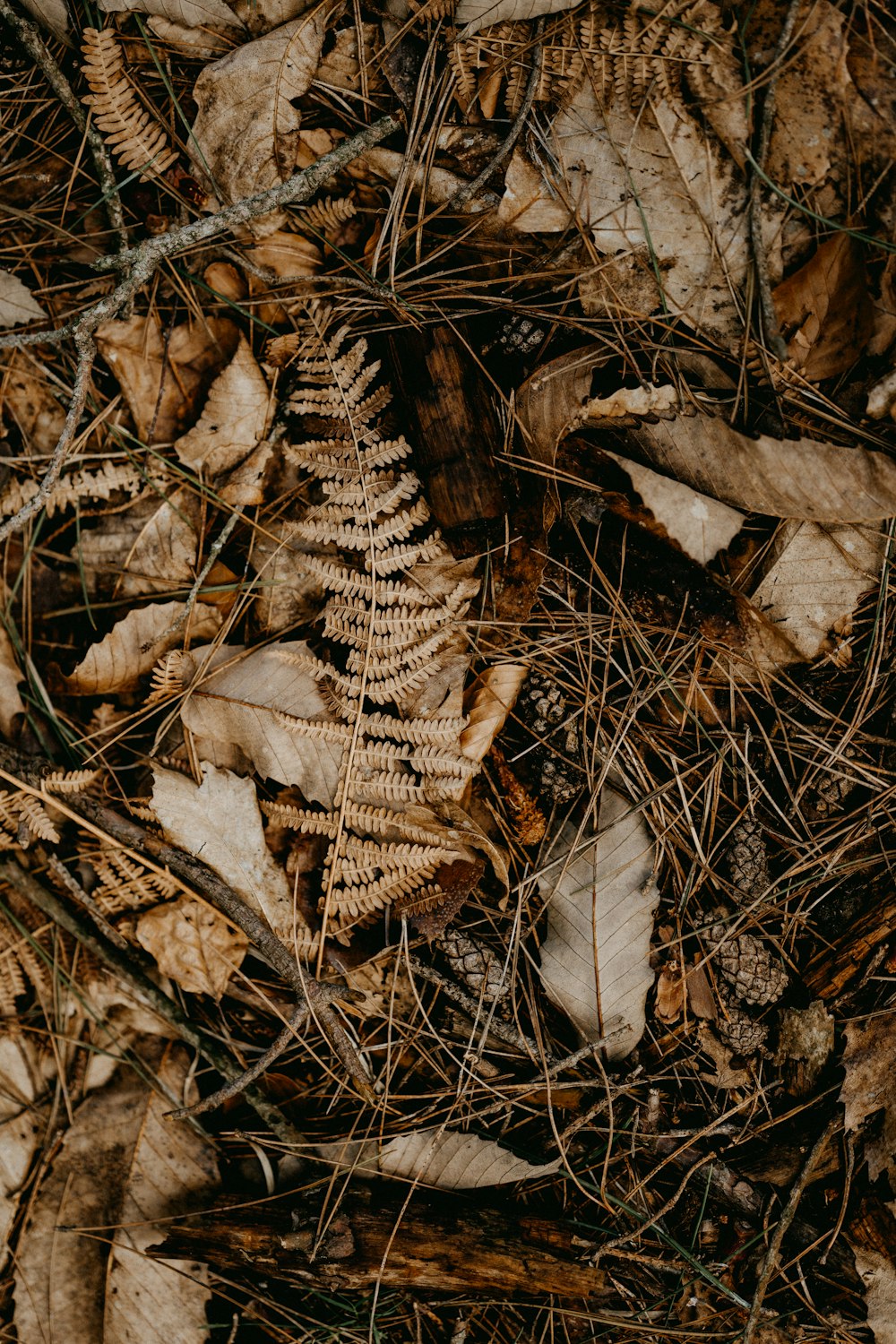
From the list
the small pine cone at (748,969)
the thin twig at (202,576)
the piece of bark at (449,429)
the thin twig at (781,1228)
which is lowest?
the thin twig at (781,1228)

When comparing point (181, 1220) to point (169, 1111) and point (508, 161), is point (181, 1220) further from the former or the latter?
point (508, 161)

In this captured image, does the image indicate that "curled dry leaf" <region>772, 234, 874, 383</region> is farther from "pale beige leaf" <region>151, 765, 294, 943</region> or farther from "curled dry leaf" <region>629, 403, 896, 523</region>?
"pale beige leaf" <region>151, 765, 294, 943</region>

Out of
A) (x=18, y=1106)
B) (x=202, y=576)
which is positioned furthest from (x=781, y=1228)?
(x=202, y=576)

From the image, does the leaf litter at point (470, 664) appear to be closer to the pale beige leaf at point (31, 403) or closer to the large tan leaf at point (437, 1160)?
the large tan leaf at point (437, 1160)

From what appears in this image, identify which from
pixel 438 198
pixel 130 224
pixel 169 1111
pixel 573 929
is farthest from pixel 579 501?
pixel 169 1111

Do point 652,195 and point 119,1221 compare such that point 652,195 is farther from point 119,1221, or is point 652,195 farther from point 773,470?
point 119,1221

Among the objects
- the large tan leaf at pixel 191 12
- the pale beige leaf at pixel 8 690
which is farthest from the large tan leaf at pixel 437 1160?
the large tan leaf at pixel 191 12
